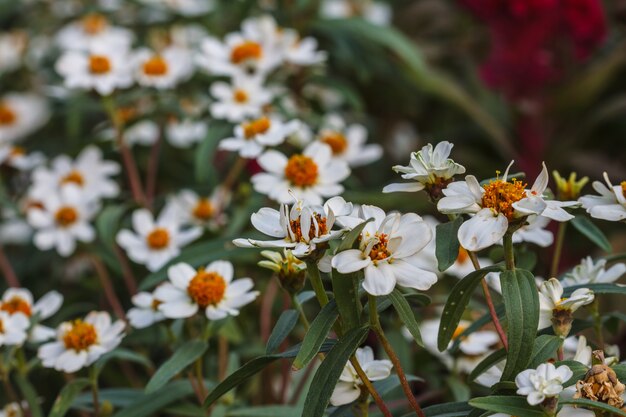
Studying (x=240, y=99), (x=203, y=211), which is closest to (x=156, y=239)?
(x=203, y=211)

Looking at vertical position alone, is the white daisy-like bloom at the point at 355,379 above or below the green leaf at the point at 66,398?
above

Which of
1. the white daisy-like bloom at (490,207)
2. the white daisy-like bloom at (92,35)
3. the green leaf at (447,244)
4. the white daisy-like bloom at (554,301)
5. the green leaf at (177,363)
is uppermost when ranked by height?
the white daisy-like bloom at (490,207)

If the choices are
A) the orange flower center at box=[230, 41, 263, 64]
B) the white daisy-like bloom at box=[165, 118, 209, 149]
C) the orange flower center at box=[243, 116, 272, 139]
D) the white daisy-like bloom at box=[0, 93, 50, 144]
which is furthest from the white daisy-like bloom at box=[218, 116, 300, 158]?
the white daisy-like bloom at box=[0, 93, 50, 144]

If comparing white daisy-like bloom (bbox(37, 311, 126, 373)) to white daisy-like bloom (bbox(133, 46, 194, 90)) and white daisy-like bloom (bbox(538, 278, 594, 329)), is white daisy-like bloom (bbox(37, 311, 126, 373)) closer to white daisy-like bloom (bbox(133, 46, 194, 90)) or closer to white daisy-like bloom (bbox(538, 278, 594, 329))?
white daisy-like bloom (bbox(538, 278, 594, 329))

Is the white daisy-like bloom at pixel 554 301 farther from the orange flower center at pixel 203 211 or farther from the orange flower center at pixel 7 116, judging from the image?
the orange flower center at pixel 7 116

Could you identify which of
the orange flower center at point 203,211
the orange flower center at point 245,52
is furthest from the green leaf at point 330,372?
the orange flower center at point 245,52

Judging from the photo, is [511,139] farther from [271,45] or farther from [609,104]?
[271,45]
